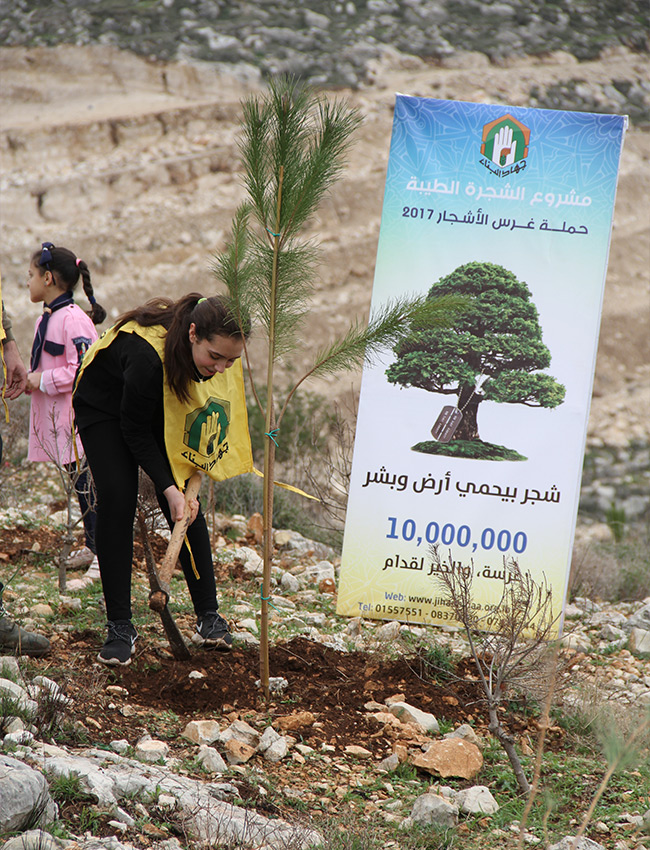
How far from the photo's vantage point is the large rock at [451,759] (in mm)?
2982

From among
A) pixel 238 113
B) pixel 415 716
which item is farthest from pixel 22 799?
pixel 238 113

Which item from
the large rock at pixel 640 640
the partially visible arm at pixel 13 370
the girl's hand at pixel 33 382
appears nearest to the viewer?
the partially visible arm at pixel 13 370

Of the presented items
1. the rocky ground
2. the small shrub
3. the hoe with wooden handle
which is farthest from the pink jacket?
the small shrub

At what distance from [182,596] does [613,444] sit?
1100cm

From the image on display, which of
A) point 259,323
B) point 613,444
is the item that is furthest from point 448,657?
point 613,444

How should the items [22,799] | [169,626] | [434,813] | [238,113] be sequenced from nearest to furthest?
1. [22,799]
2. [434,813]
3. [169,626]
4. [238,113]

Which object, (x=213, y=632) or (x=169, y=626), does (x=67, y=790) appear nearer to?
(x=169, y=626)

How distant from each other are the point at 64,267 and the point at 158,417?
1384 mm

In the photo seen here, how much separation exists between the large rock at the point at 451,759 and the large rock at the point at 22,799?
128cm

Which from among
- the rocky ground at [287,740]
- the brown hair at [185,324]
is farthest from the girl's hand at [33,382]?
the brown hair at [185,324]

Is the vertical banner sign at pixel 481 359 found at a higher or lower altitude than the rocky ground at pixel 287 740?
higher

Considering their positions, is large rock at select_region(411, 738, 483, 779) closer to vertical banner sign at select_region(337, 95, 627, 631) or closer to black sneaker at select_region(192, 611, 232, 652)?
black sneaker at select_region(192, 611, 232, 652)

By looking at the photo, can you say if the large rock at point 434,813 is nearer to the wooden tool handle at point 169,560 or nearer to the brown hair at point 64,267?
the wooden tool handle at point 169,560

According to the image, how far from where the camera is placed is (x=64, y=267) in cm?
440
